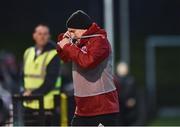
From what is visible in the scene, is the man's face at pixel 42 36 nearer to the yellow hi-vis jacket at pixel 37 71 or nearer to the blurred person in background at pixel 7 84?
the yellow hi-vis jacket at pixel 37 71

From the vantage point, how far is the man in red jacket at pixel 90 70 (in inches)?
348

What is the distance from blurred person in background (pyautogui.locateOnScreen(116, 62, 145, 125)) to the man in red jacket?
30.0ft

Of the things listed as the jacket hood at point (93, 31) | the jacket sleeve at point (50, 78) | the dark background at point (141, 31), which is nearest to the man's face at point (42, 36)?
the jacket sleeve at point (50, 78)

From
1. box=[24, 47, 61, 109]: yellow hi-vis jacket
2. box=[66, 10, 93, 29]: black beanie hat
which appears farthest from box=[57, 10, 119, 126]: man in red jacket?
box=[24, 47, 61, 109]: yellow hi-vis jacket

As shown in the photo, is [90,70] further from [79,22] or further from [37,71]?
[37,71]

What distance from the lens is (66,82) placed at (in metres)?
16.7

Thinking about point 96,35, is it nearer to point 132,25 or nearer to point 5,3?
point 5,3

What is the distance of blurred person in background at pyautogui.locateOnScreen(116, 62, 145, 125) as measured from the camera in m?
18.6

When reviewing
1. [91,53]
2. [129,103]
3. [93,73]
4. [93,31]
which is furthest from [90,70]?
[129,103]

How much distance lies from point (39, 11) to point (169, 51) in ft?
19.3

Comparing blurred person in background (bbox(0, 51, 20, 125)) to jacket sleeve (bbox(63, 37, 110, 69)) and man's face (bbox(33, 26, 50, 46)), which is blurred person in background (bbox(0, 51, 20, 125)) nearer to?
man's face (bbox(33, 26, 50, 46))

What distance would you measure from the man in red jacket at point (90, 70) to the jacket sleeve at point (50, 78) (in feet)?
9.33

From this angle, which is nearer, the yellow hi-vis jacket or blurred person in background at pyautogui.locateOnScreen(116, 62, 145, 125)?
the yellow hi-vis jacket

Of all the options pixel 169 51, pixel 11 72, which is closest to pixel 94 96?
pixel 11 72
